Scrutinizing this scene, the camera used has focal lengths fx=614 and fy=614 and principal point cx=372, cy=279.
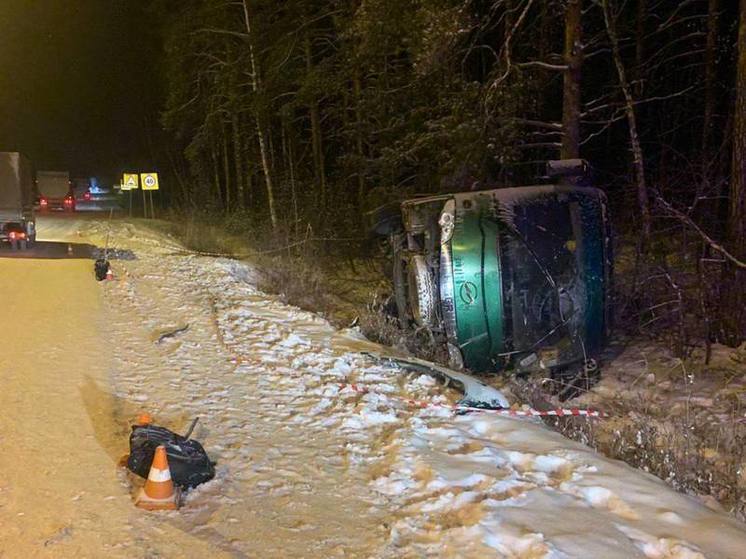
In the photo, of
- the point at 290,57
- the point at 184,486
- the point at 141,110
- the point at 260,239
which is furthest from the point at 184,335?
the point at 141,110

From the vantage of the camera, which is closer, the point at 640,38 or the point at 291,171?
the point at 640,38

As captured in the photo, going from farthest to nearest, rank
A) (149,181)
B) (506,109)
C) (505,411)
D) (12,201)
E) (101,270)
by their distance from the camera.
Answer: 1. (149,181)
2. (12,201)
3. (101,270)
4. (506,109)
5. (505,411)

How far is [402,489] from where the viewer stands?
3.97 metres

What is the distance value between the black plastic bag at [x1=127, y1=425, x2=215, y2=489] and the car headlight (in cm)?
360

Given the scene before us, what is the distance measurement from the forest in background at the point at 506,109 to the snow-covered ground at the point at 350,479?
441cm

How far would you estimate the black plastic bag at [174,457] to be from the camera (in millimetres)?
3934

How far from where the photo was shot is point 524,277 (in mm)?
6527

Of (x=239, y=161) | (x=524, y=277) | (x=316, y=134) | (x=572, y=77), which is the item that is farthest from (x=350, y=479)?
(x=239, y=161)

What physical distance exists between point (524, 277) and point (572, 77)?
205 inches

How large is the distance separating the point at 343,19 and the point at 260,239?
6634mm

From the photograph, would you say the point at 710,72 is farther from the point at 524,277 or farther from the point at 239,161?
the point at 239,161

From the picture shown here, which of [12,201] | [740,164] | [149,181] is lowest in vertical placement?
[740,164]

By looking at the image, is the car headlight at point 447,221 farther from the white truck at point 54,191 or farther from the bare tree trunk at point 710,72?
the white truck at point 54,191

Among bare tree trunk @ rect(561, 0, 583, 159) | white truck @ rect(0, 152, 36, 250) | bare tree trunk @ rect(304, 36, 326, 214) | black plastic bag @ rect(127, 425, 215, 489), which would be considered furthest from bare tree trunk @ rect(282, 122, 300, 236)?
black plastic bag @ rect(127, 425, 215, 489)
